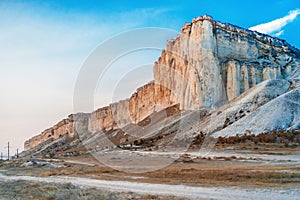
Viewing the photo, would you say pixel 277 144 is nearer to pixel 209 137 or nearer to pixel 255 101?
pixel 209 137

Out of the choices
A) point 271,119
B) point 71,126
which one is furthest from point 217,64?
point 71,126

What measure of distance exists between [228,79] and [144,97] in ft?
148

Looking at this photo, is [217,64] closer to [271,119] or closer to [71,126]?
[271,119]

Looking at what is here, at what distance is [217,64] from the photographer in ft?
321

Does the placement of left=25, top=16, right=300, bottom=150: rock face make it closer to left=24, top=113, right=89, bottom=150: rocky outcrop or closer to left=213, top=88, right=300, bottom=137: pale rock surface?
left=213, top=88, right=300, bottom=137: pale rock surface

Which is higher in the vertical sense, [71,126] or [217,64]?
[217,64]

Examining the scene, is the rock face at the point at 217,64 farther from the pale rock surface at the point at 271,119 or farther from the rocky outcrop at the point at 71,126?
the rocky outcrop at the point at 71,126

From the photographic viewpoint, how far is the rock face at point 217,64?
9481 centimetres

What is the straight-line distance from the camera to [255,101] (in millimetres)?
75750

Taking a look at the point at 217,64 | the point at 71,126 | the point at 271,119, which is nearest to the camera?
the point at 271,119

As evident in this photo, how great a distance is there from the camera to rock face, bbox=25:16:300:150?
3733 inches

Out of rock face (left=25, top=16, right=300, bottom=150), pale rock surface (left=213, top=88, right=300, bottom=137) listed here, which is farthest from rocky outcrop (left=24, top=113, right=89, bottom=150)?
pale rock surface (left=213, top=88, right=300, bottom=137)

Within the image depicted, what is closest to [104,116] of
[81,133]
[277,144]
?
[81,133]

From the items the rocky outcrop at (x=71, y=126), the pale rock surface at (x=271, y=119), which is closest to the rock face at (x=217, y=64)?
the pale rock surface at (x=271, y=119)
